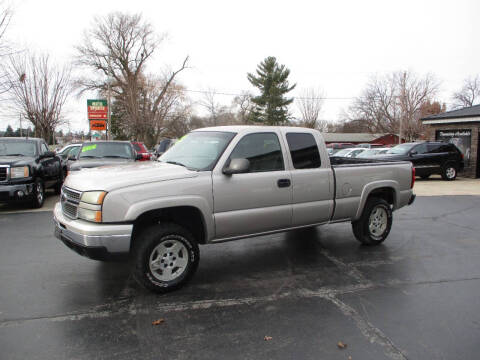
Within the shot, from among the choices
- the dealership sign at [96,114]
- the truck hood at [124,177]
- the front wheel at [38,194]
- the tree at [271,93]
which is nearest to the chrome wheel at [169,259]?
the truck hood at [124,177]

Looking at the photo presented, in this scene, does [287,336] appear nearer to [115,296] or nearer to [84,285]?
[115,296]

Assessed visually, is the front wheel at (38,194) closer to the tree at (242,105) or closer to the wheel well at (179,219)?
the wheel well at (179,219)

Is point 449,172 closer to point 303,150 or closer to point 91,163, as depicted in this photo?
point 303,150

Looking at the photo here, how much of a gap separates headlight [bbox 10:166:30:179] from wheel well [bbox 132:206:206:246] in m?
5.90

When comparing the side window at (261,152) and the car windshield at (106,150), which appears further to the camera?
the car windshield at (106,150)

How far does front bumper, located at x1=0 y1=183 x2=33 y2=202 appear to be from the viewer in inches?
324

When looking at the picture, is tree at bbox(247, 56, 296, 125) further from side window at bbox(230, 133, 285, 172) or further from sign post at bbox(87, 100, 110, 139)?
side window at bbox(230, 133, 285, 172)

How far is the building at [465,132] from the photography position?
59.2ft

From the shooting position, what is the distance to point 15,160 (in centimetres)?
858

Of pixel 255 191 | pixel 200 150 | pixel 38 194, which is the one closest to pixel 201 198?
pixel 255 191

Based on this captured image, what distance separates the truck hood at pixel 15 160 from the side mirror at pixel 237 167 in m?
6.58

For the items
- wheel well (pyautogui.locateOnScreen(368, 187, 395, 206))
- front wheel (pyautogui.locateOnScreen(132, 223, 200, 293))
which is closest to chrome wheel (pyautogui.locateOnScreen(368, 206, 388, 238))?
wheel well (pyautogui.locateOnScreen(368, 187, 395, 206))

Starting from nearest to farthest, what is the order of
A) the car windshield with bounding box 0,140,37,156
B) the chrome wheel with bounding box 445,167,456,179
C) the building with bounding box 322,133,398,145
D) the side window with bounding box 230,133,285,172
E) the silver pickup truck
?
the silver pickup truck → the side window with bounding box 230,133,285,172 → the car windshield with bounding box 0,140,37,156 → the chrome wheel with bounding box 445,167,456,179 → the building with bounding box 322,133,398,145

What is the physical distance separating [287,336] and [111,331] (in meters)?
1.58
